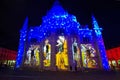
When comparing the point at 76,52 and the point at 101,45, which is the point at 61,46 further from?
the point at 101,45

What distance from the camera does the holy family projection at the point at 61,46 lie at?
30641 mm

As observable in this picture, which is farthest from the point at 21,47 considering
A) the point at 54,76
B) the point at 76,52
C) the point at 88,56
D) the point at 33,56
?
the point at 54,76

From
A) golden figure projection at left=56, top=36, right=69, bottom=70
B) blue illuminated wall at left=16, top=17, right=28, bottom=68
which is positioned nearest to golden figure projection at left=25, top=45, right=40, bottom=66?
blue illuminated wall at left=16, top=17, right=28, bottom=68

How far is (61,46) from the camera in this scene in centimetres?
3177

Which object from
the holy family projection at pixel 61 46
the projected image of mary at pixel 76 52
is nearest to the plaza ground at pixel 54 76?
the holy family projection at pixel 61 46

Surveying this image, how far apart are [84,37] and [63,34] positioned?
5856mm

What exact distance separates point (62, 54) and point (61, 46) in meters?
1.82

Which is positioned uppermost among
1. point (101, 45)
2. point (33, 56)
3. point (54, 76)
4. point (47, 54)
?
point (101, 45)

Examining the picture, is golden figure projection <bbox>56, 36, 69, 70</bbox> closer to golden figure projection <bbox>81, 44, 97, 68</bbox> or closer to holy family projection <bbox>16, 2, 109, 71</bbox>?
holy family projection <bbox>16, 2, 109, 71</bbox>

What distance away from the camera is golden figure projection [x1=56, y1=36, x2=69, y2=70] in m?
30.7

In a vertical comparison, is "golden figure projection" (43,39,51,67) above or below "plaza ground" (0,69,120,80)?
above

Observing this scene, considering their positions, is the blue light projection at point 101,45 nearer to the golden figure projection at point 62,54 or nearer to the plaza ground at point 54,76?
the golden figure projection at point 62,54

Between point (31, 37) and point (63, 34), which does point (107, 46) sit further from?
point (31, 37)

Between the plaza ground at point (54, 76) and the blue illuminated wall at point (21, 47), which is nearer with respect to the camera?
the plaza ground at point (54, 76)
